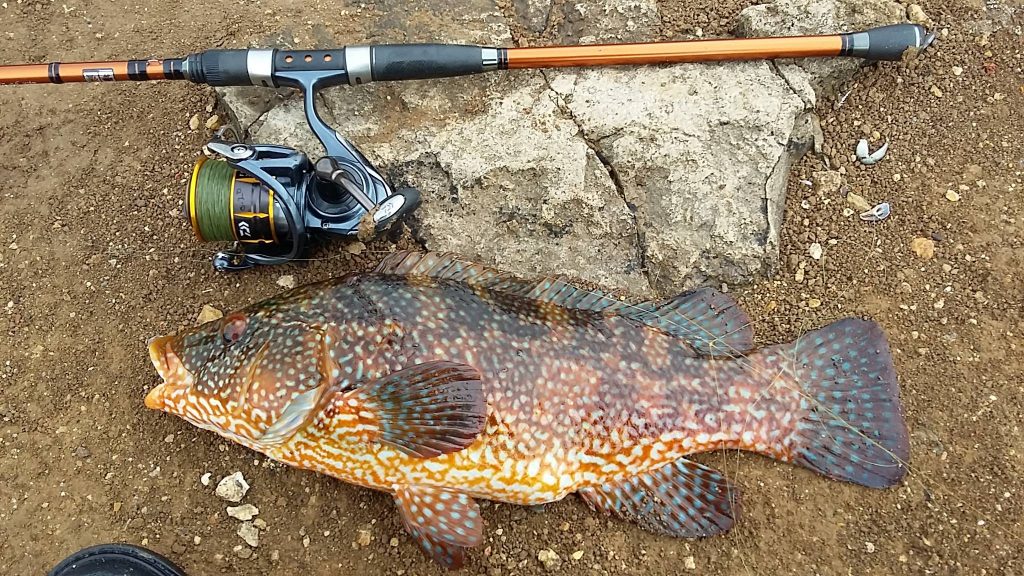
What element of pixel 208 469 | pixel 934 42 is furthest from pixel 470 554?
pixel 934 42

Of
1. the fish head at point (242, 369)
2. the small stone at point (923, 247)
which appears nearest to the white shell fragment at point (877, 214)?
the small stone at point (923, 247)

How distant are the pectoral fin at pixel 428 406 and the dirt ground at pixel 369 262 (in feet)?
2.18

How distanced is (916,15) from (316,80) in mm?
3560

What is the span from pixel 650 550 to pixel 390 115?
265 cm

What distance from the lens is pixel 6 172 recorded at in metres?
4.41

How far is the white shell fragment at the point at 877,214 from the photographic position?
13.0 feet

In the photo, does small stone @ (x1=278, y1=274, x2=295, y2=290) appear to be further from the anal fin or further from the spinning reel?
the anal fin

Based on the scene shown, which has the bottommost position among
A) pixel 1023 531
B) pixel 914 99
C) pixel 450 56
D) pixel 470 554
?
pixel 470 554

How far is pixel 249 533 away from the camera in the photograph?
3.45m

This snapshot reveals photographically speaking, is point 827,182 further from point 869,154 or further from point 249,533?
point 249,533

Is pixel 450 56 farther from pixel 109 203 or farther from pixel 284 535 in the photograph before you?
pixel 284 535

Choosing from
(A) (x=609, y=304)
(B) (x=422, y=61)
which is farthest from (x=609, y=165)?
(B) (x=422, y=61)

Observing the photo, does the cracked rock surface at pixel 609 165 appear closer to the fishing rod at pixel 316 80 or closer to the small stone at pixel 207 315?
the fishing rod at pixel 316 80

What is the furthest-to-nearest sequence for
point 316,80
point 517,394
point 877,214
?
point 877,214
point 316,80
point 517,394
